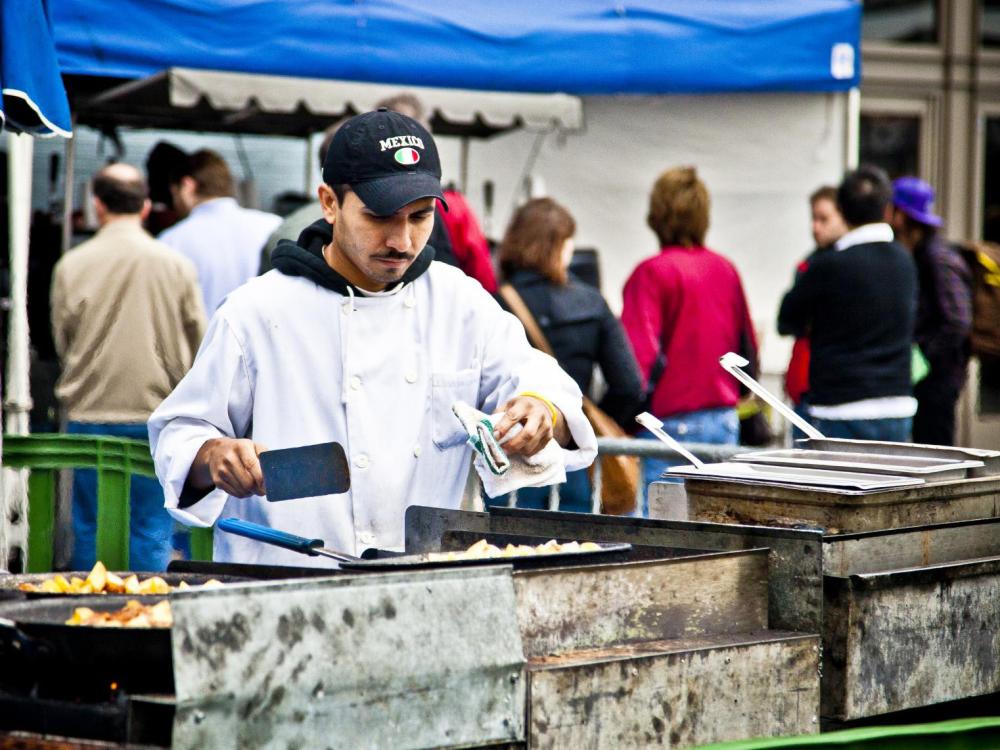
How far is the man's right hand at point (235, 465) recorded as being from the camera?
2.64 metres

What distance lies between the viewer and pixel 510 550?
2.52 metres

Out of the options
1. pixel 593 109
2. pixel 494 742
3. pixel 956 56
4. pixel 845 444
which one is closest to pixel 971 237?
pixel 956 56

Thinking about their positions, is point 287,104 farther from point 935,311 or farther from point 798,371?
point 935,311

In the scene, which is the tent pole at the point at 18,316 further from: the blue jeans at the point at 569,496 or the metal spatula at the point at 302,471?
the metal spatula at the point at 302,471

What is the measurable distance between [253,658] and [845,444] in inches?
71.4

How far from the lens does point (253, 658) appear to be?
1867mm

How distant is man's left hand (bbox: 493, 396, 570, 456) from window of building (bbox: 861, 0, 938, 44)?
7830 millimetres

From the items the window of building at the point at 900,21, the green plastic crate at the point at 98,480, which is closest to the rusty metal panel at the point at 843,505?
the green plastic crate at the point at 98,480

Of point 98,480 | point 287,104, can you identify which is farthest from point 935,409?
point 98,480

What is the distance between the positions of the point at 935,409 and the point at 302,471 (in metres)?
5.40

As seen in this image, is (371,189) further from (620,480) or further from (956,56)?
(956,56)

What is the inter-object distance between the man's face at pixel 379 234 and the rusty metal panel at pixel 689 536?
48 cm

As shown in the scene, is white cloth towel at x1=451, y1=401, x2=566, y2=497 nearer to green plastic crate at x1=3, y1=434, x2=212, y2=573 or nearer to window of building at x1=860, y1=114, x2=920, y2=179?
green plastic crate at x1=3, y1=434, x2=212, y2=573

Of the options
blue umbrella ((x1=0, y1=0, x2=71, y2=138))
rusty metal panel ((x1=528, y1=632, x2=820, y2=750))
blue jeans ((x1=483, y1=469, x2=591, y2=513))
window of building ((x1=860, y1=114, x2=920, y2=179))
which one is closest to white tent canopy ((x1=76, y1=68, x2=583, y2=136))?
blue jeans ((x1=483, y1=469, x2=591, y2=513))
